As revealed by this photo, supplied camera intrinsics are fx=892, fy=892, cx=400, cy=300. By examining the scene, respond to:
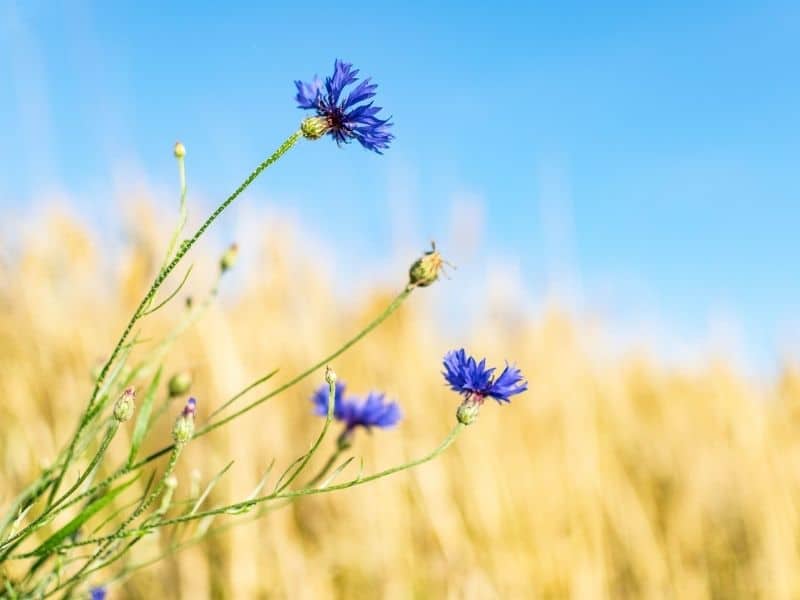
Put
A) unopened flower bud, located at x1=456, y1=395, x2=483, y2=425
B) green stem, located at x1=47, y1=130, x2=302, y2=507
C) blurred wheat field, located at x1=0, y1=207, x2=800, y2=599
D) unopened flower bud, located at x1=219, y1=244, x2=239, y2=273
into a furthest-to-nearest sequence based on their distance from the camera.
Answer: blurred wheat field, located at x1=0, y1=207, x2=800, y2=599 < unopened flower bud, located at x1=219, y1=244, x2=239, y2=273 < unopened flower bud, located at x1=456, y1=395, x2=483, y2=425 < green stem, located at x1=47, y1=130, x2=302, y2=507

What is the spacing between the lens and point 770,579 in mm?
1944

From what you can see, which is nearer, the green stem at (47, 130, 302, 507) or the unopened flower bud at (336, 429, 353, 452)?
the green stem at (47, 130, 302, 507)

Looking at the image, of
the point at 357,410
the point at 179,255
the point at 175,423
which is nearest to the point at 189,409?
the point at 175,423

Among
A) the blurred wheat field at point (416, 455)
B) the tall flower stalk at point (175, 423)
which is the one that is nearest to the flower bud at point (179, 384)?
the tall flower stalk at point (175, 423)

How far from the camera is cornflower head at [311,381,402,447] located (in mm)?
650

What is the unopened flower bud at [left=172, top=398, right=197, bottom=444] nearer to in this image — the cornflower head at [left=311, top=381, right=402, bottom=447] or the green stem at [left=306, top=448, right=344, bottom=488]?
the green stem at [left=306, top=448, right=344, bottom=488]

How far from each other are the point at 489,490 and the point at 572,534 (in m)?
0.20

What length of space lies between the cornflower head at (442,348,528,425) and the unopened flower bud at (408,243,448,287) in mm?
45

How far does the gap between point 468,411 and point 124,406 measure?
0.56 feet

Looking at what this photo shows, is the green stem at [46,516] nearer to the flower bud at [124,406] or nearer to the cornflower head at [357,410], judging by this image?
the flower bud at [124,406]

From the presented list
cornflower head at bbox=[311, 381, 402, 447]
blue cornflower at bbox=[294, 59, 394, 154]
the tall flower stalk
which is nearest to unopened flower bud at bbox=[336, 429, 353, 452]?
cornflower head at bbox=[311, 381, 402, 447]

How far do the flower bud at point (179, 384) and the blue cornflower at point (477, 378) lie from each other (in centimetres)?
16

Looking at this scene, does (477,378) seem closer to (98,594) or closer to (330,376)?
(330,376)

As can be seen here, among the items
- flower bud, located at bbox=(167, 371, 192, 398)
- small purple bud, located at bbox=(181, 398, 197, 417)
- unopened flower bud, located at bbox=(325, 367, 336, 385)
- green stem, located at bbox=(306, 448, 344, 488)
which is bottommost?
green stem, located at bbox=(306, 448, 344, 488)
